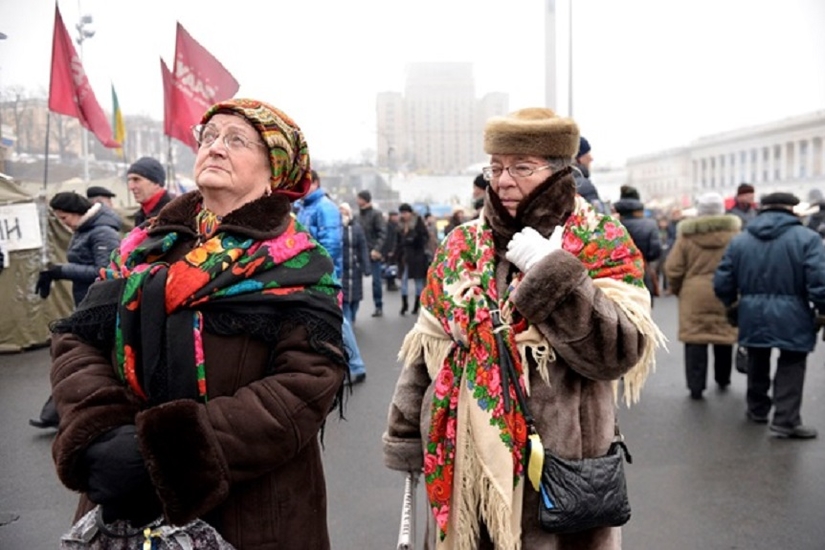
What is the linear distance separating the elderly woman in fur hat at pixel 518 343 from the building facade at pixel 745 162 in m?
65.8

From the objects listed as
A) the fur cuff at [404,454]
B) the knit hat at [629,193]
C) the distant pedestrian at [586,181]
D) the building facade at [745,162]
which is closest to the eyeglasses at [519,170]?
the fur cuff at [404,454]

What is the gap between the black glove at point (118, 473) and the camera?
66.6 inches

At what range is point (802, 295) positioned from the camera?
5.40m

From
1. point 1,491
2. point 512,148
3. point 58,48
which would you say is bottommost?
point 1,491

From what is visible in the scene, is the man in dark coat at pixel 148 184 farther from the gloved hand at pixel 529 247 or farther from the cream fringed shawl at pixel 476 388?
the gloved hand at pixel 529 247

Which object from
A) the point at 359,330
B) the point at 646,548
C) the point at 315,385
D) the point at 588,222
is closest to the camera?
the point at 315,385

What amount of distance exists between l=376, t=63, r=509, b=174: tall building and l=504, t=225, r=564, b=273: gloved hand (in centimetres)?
5754

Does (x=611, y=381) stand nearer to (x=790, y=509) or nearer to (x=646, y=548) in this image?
(x=646, y=548)

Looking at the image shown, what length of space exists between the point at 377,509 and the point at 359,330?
6555mm

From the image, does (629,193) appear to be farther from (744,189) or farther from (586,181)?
(586,181)

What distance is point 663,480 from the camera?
4.64 metres

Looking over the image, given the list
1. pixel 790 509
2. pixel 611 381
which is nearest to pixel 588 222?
pixel 611 381

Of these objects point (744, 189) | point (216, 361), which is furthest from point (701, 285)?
point (216, 361)

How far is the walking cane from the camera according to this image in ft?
6.52
